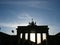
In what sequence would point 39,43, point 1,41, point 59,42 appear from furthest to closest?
point 39,43, point 59,42, point 1,41

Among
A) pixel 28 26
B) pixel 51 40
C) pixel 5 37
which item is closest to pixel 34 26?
pixel 28 26

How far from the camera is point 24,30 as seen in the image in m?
51.3

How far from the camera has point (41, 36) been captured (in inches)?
2003

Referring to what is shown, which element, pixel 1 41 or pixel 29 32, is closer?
pixel 1 41

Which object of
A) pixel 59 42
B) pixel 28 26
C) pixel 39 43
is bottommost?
pixel 39 43

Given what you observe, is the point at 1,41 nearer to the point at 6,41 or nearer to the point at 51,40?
Answer: the point at 6,41

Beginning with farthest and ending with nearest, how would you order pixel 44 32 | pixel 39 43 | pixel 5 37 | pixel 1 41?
pixel 39 43 → pixel 44 32 → pixel 5 37 → pixel 1 41

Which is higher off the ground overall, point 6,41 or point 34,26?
point 34,26

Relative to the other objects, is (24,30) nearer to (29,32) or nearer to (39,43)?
(29,32)

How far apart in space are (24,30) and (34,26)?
443 centimetres

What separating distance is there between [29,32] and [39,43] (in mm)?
7304

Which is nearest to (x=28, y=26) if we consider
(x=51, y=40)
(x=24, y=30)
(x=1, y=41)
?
(x=24, y=30)

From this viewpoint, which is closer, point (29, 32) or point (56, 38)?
point (56, 38)

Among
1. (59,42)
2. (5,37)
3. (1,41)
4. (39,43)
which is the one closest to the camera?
(1,41)
